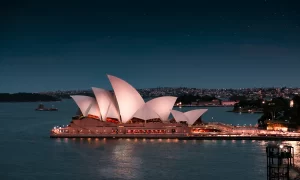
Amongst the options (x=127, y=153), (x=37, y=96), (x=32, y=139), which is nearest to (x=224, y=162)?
(x=127, y=153)

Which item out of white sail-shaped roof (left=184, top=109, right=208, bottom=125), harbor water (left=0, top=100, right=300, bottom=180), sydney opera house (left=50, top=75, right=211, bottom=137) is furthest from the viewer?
white sail-shaped roof (left=184, top=109, right=208, bottom=125)

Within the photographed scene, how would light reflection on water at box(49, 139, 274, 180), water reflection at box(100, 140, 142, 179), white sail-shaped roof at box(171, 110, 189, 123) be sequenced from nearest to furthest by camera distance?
water reflection at box(100, 140, 142, 179)
light reflection on water at box(49, 139, 274, 180)
white sail-shaped roof at box(171, 110, 189, 123)

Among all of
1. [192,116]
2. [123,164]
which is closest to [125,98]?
[192,116]

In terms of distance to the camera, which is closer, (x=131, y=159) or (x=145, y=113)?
(x=131, y=159)

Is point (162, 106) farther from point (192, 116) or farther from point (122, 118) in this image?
point (122, 118)

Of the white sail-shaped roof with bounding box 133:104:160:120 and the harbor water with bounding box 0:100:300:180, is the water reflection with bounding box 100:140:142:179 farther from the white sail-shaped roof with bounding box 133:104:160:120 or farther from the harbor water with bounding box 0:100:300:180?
the white sail-shaped roof with bounding box 133:104:160:120

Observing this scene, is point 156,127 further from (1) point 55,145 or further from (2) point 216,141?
(1) point 55,145

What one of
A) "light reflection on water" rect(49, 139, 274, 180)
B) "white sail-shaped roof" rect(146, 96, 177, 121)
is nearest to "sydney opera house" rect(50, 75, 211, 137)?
"white sail-shaped roof" rect(146, 96, 177, 121)

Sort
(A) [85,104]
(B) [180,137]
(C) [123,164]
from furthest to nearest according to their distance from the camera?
(A) [85,104] → (B) [180,137] → (C) [123,164]
